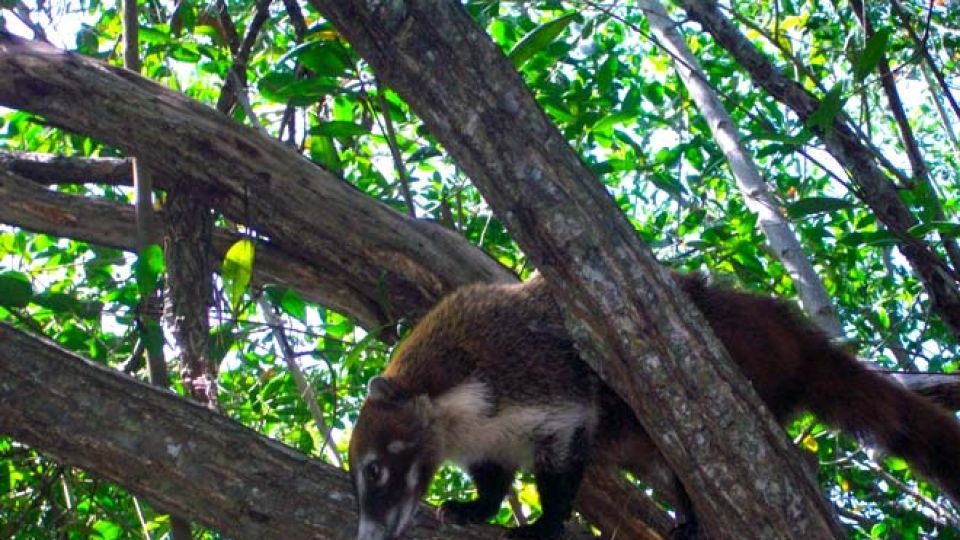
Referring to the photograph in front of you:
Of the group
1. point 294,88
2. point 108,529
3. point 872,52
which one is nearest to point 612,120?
point 294,88

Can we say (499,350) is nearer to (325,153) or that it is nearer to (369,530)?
(369,530)

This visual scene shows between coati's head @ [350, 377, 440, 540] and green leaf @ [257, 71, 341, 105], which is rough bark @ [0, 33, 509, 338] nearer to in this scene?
green leaf @ [257, 71, 341, 105]

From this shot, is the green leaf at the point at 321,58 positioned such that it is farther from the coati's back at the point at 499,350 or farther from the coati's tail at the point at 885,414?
the coati's tail at the point at 885,414

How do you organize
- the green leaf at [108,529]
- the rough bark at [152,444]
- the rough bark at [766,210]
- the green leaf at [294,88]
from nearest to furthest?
the rough bark at [152,444], the green leaf at [294,88], the green leaf at [108,529], the rough bark at [766,210]

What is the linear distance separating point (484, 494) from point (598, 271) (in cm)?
164

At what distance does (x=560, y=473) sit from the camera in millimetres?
3717

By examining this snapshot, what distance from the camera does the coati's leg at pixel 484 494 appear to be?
3658 mm

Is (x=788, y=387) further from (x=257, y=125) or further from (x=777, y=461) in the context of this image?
(x=257, y=125)

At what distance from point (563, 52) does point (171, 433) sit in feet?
7.86

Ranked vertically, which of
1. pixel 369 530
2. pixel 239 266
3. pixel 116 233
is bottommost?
pixel 369 530

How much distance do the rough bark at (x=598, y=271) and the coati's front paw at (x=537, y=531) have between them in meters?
0.83

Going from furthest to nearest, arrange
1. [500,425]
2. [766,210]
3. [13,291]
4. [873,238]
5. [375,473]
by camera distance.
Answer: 1. [766,210]
2. [500,425]
3. [375,473]
4. [13,291]
5. [873,238]

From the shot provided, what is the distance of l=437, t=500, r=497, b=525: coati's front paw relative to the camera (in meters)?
3.46

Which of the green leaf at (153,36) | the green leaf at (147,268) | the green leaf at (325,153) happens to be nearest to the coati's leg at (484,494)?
the green leaf at (147,268)
